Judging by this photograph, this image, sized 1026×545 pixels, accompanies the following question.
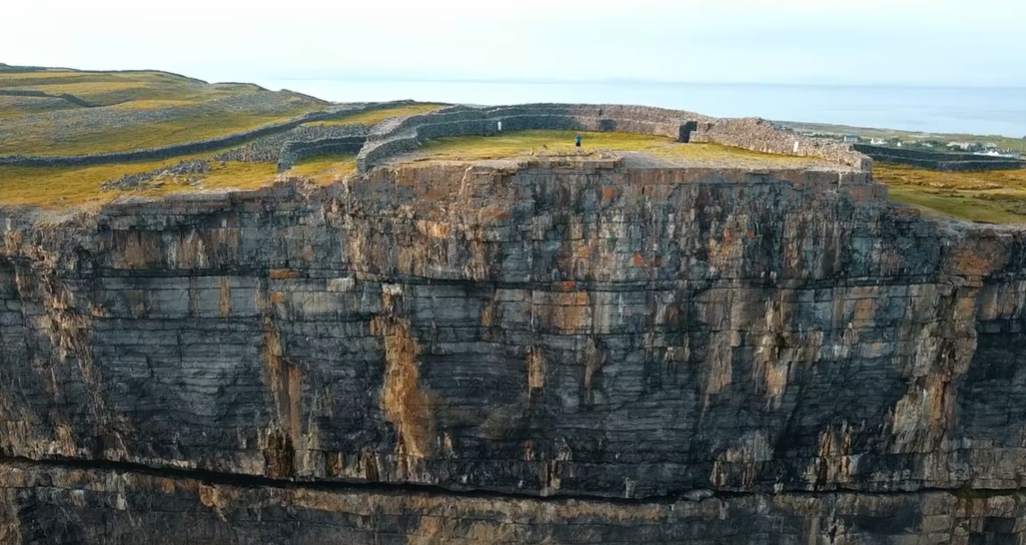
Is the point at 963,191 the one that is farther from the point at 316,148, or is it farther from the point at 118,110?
the point at 118,110

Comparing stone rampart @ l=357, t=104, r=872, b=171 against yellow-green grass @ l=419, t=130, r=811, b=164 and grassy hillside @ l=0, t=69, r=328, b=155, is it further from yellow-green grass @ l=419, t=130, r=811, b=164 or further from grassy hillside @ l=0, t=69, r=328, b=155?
grassy hillside @ l=0, t=69, r=328, b=155

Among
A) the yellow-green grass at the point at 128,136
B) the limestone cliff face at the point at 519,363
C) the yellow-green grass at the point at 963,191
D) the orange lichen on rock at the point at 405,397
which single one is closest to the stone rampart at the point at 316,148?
Result: the limestone cliff face at the point at 519,363

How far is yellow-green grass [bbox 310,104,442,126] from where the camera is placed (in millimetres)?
36156

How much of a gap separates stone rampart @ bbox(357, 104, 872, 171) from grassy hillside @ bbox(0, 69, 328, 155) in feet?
37.0

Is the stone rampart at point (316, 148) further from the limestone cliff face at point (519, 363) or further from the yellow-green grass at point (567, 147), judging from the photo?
the limestone cliff face at point (519, 363)

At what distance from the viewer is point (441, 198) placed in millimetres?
19688

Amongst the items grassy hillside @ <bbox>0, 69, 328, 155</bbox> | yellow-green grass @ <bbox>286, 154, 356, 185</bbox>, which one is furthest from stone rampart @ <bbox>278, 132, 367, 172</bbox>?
grassy hillside @ <bbox>0, 69, 328, 155</bbox>

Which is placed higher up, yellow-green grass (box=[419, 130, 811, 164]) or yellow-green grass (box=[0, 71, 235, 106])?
yellow-green grass (box=[0, 71, 235, 106])

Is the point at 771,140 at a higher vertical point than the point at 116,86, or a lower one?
lower

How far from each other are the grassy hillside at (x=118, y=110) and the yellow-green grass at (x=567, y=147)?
13.6 m

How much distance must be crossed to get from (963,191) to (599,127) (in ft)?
49.4

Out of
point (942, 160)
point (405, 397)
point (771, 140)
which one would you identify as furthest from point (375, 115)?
point (942, 160)

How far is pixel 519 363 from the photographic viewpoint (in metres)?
21.0

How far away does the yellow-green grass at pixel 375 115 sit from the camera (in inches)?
1423
